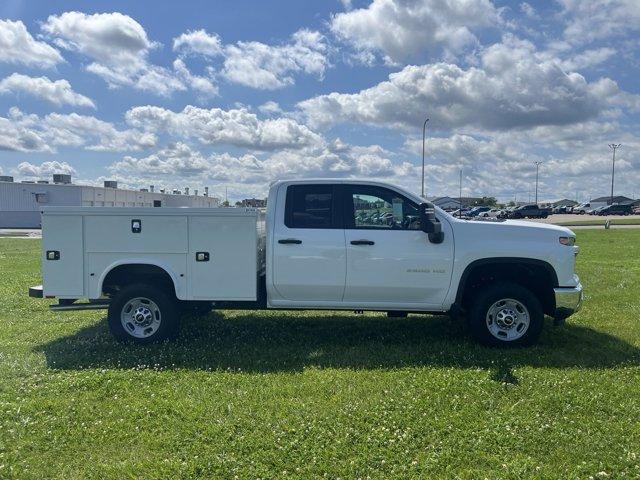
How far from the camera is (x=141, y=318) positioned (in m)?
6.48

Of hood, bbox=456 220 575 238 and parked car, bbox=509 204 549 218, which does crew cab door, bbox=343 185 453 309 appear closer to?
hood, bbox=456 220 575 238

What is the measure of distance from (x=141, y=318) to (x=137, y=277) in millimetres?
513

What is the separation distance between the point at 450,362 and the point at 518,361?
0.74 meters

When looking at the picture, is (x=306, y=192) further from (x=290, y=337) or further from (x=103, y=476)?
(x=103, y=476)

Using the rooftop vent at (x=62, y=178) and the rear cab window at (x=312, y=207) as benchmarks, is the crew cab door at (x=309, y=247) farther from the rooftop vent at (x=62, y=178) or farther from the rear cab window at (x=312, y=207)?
the rooftop vent at (x=62, y=178)

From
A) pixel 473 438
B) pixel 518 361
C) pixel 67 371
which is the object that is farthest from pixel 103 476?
pixel 518 361

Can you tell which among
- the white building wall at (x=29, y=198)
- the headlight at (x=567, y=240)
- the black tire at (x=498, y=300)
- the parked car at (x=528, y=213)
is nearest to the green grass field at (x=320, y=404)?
the black tire at (x=498, y=300)

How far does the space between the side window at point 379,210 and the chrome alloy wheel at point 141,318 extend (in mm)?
2625

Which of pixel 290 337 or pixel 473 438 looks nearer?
pixel 473 438

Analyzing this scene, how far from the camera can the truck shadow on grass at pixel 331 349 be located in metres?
5.73

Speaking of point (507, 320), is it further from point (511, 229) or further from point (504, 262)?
point (511, 229)

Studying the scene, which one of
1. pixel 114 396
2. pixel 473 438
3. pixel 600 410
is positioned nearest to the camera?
pixel 473 438

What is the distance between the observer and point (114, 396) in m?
4.89

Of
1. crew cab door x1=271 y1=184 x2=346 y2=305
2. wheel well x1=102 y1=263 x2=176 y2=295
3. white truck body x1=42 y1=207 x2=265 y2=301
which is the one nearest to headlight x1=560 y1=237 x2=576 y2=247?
crew cab door x1=271 y1=184 x2=346 y2=305
